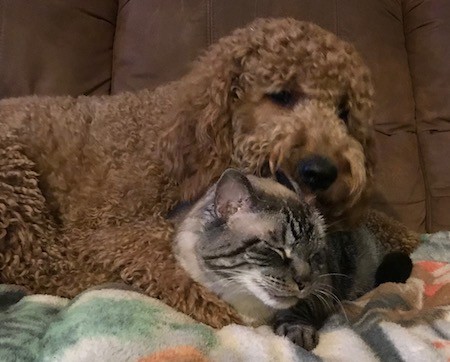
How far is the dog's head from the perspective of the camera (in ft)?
5.26

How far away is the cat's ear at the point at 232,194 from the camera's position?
4.66 ft

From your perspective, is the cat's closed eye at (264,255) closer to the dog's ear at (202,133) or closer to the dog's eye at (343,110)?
the dog's ear at (202,133)

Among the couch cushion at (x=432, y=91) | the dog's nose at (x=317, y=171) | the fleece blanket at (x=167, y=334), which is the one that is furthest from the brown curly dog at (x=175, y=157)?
the couch cushion at (x=432, y=91)

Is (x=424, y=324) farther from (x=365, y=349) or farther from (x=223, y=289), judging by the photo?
(x=223, y=289)

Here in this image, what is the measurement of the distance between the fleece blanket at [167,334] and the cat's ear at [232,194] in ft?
0.90

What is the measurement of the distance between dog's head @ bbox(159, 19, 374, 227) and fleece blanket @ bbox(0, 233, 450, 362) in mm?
356

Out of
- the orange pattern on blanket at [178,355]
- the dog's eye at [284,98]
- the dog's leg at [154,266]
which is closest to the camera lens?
the orange pattern on blanket at [178,355]

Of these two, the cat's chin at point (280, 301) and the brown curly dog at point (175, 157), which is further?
the brown curly dog at point (175, 157)

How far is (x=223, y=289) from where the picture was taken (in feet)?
4.92

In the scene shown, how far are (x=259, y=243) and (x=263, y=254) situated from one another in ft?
0.09

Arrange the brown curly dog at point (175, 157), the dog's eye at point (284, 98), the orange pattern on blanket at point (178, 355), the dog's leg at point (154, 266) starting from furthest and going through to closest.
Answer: the dog's eye at point (284, 98) < the brown curly dog at point (175, 157) < the dog's leg at point (154, 266) < the orange pattern on blanket at point (178, 355)

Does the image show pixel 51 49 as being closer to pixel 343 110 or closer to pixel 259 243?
pixel 343 110

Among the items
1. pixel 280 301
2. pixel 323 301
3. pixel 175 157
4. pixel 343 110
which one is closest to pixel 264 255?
pixel 280 301

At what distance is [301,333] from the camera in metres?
1.38
